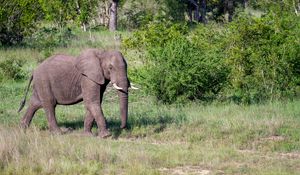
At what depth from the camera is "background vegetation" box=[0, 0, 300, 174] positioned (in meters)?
9.92

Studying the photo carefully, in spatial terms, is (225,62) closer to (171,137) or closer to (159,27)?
(159,27)

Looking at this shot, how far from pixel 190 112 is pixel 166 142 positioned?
273 centimetres

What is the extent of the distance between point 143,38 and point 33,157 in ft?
31.6

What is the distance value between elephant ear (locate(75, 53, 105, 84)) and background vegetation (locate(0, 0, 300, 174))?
112cm

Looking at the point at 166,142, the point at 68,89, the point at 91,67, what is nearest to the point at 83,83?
the point at 91,67

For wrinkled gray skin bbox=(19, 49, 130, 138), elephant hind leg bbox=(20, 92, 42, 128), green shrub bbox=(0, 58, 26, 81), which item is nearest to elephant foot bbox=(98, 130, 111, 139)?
wrinkled gray skin bbox=(19, 49, 130, 138)

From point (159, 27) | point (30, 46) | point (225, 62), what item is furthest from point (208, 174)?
point (30, 46)

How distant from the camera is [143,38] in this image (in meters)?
19.0

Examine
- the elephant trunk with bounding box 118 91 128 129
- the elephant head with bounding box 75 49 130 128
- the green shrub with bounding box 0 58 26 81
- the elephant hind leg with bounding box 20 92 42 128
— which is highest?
the elephant head with bounding box 75 49 130 128

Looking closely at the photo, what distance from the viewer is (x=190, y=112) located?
1473 cm

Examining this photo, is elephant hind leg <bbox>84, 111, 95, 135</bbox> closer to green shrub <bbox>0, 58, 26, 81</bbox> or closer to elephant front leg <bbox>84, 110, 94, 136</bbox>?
elephant front leg <bbox>84, 110, 94, 136</bbox>

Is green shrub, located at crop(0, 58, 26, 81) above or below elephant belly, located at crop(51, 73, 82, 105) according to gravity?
below

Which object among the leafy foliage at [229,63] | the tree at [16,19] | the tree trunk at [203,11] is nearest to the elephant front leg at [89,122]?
the leafy foliage at [229,63]

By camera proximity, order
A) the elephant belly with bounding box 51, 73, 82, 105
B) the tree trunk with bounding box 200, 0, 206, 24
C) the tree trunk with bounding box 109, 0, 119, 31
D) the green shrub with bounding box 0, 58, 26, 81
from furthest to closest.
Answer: the tree trunk with bounding box 200, 0, 206, 24, the tree trunk with bounding box 109, 0, 119, 31, the green shrub with bounding box 0, 58, 26, 81, the elephant belly with bounding box 51, 73, 82, 105
